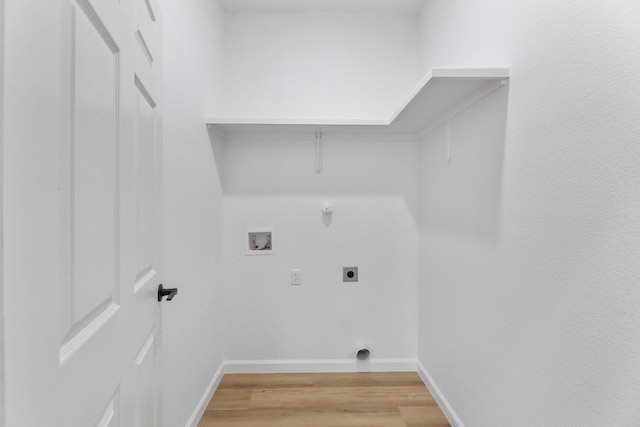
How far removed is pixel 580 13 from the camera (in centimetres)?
86

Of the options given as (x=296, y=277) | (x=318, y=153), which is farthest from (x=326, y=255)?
(x=318, y=153)

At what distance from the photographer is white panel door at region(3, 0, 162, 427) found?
Answer: 41 centimetres

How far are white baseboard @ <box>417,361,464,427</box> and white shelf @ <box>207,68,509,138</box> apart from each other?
162cm

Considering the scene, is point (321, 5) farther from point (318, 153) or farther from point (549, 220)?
point (549, 220)

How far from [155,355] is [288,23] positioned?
7.38 feet

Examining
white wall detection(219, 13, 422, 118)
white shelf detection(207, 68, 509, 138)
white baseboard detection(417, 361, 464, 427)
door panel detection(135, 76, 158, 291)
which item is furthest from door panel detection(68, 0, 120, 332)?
white baseboard detection(417, 361, 464, 427)

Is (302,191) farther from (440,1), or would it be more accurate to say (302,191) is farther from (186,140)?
(440,1)

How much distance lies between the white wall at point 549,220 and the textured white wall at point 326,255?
639mm

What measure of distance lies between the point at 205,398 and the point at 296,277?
3.03 feet

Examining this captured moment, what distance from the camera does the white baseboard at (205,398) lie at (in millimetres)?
1690

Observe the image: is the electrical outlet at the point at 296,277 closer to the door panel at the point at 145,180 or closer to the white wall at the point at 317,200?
the white wall at the point at 317,200

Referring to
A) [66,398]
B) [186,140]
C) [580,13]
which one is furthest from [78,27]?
[580,13]

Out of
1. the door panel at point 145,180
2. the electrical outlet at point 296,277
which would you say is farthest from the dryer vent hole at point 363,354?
the door panel at point 145,180

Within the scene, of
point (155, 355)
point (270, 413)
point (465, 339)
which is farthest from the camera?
point (270, 413)
